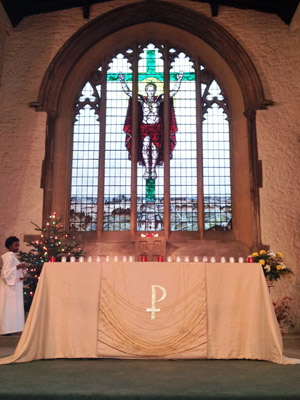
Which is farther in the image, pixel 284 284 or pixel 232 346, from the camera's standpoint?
pixel 284 284

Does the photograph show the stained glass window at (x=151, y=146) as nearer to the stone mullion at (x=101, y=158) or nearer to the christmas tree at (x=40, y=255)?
the stone mullion at (x=101, y=158)

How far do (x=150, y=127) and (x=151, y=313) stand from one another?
6.01m

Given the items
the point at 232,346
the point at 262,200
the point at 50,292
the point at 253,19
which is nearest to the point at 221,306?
the point at 232,346

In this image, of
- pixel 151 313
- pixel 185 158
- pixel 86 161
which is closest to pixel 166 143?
pixel 185 158

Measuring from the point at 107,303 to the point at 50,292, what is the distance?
625 mm

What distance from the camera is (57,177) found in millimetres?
9359

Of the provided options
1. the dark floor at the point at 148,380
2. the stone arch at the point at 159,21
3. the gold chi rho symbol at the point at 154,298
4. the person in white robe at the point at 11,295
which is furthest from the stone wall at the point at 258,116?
the dark floor at the point at 148,380

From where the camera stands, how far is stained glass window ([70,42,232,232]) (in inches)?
373

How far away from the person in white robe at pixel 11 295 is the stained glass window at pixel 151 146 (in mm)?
3435

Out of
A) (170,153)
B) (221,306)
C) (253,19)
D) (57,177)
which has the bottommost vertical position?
(221,306)

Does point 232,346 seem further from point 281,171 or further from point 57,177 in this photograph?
point 57,177

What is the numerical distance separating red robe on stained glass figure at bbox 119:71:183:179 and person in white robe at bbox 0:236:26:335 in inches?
169

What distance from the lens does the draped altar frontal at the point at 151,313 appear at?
4.58 meters

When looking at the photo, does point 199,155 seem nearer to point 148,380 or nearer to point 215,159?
point 215,159
